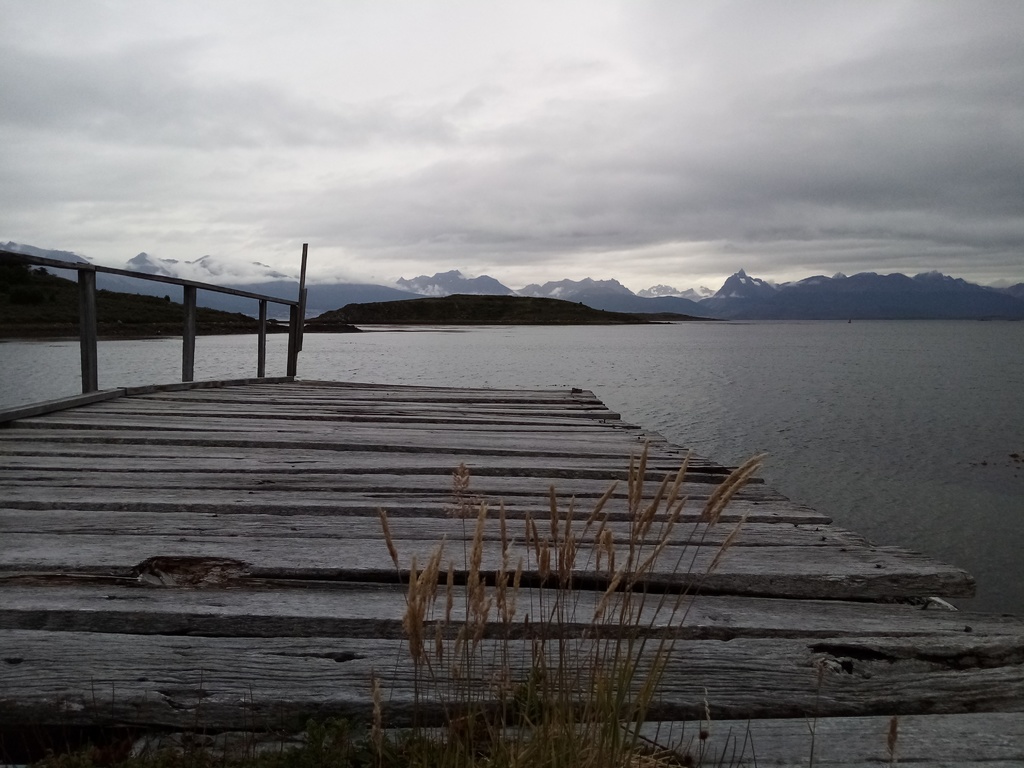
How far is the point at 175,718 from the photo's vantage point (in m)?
1.76

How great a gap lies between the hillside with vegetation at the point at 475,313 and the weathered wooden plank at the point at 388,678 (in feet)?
319

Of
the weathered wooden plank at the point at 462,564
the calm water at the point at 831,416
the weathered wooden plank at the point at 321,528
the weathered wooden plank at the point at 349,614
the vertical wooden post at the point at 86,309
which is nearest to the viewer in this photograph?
the weathered wooden plank at the point at 349,614

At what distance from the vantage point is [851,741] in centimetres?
170

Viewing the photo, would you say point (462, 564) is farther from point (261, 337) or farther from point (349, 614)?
point (261, 337)

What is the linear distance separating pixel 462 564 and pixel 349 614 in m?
0.55

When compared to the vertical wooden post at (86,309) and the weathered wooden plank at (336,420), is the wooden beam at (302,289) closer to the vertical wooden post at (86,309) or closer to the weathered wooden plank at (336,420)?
the weathered wooden plank at (336,420)

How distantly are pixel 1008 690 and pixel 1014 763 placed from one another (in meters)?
0.36

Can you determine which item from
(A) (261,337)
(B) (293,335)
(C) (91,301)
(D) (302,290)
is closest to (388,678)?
(C) (91,301)

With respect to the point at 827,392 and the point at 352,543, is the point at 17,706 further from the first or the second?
the point at 827,392

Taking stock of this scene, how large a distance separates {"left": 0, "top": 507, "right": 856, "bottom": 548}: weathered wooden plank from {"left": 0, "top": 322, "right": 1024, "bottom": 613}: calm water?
3.03m

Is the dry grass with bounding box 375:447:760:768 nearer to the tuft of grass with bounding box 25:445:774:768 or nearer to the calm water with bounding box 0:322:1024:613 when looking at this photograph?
the tuft of grass with bounding box 25:445:774:768

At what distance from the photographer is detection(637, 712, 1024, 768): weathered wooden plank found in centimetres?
163

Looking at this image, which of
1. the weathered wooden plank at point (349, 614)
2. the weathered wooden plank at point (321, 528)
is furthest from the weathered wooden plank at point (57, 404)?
the weathered wooden plank at point (349, 614)

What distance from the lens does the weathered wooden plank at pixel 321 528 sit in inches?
Answer: 116
